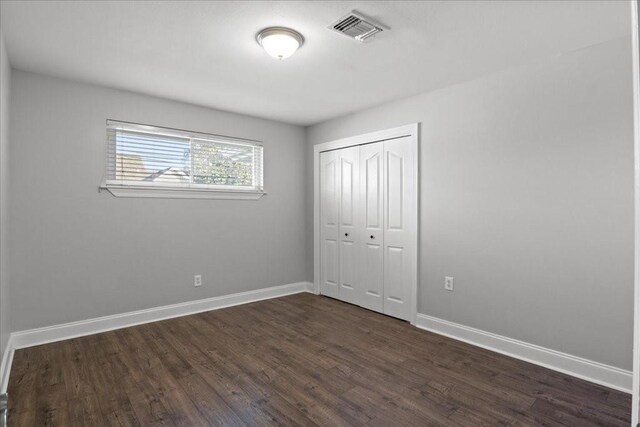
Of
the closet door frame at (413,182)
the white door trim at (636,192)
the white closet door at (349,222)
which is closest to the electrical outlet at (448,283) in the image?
the closet door frame at (413,182)

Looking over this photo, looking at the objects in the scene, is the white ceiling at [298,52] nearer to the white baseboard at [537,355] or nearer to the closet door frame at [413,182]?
the closet door frame at [413,182]

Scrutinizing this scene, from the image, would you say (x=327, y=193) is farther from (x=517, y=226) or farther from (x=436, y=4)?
(x=436, y=4)

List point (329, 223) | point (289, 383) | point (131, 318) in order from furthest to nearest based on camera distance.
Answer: point (329, 223), point (131, 318), point (289, 383)

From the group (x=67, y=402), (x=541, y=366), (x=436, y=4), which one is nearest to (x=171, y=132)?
(x=67, y=402)

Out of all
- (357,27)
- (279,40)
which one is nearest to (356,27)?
(357,27)

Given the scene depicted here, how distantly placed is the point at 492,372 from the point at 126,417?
8.15 ft

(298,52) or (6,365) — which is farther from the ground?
(298,52)

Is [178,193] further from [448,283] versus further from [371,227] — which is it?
[448,283]

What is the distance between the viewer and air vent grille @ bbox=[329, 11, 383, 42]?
7.04 ft

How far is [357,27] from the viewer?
2.25 m

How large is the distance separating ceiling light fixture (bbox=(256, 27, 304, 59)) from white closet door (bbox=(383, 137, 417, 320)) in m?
1.77

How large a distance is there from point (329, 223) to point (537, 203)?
2.55 meters

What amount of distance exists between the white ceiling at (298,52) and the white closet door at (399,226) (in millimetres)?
709

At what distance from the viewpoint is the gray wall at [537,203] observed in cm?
238
